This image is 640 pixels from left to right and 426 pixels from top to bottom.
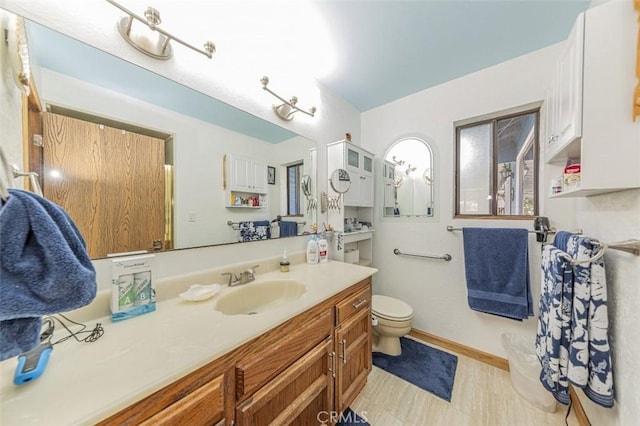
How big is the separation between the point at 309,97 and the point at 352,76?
41 centimetres

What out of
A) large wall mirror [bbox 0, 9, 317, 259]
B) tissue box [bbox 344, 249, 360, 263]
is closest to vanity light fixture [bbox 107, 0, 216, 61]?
large wall mirror [bbox 0, 9, 317, 259]

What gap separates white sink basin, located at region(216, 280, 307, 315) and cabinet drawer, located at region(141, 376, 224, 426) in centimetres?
41

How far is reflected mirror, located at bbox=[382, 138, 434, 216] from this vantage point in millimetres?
2027

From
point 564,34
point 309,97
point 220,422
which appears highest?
point 564,34

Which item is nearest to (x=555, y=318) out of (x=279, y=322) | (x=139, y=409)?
(x=279, y=322)

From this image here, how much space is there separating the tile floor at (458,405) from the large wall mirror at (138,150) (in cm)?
138

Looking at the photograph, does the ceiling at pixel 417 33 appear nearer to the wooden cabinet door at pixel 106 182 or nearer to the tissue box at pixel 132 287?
the wooden cabinet door at pixel 106 182

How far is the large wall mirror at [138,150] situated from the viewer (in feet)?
2.49

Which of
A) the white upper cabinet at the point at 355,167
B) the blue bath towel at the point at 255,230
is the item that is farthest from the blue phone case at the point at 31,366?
the white upper cabinet at the point at 355,167

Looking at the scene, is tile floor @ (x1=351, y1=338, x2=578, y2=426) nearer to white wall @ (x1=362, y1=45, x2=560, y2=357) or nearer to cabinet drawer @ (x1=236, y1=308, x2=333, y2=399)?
white wall @ (x1=362, y1=45, x2=560, y2=357)

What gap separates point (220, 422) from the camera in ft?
2.10

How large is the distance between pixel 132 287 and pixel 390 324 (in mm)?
1645

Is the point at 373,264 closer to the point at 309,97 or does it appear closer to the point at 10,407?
the point at 309,97

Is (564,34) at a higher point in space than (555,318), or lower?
higher
